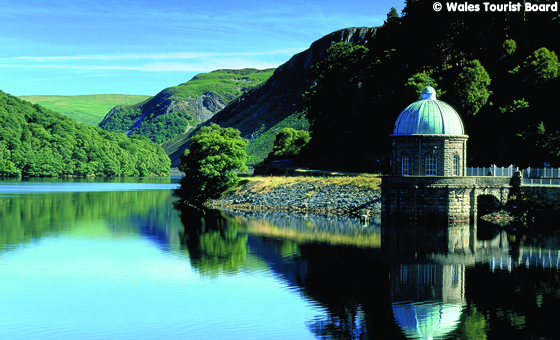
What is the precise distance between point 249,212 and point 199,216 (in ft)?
23.5

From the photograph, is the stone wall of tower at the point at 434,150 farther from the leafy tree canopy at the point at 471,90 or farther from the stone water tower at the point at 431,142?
the leafy tree canopy at the point at 471,90

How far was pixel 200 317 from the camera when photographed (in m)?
31.3

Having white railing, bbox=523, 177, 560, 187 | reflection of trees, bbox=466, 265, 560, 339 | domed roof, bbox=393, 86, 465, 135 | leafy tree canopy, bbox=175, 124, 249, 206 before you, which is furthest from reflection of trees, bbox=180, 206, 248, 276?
white railing, bbox=523, 177, 560, 187

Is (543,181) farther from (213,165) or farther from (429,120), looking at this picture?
(213,165)

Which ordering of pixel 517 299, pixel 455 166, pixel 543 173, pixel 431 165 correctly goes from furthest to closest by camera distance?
pixel 543 173
pixel 455 166
pixel 431 165
pixel 517 299

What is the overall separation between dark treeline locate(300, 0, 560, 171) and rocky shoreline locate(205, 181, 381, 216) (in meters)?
13.2

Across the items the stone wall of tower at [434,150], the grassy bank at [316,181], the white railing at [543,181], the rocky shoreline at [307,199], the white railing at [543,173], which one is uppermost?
the stone wall of tower at [434,150]

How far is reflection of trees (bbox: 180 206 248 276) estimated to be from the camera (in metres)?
45.4

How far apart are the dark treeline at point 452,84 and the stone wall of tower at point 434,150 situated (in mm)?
15044

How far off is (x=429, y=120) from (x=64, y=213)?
46463 mm

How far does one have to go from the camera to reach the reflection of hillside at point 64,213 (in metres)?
63.7

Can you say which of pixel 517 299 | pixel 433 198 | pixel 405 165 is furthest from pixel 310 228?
pixel 517 299

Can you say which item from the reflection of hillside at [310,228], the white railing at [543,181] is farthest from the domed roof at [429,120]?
the reflection of hillside at [310,228]

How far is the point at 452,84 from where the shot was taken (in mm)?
87625
